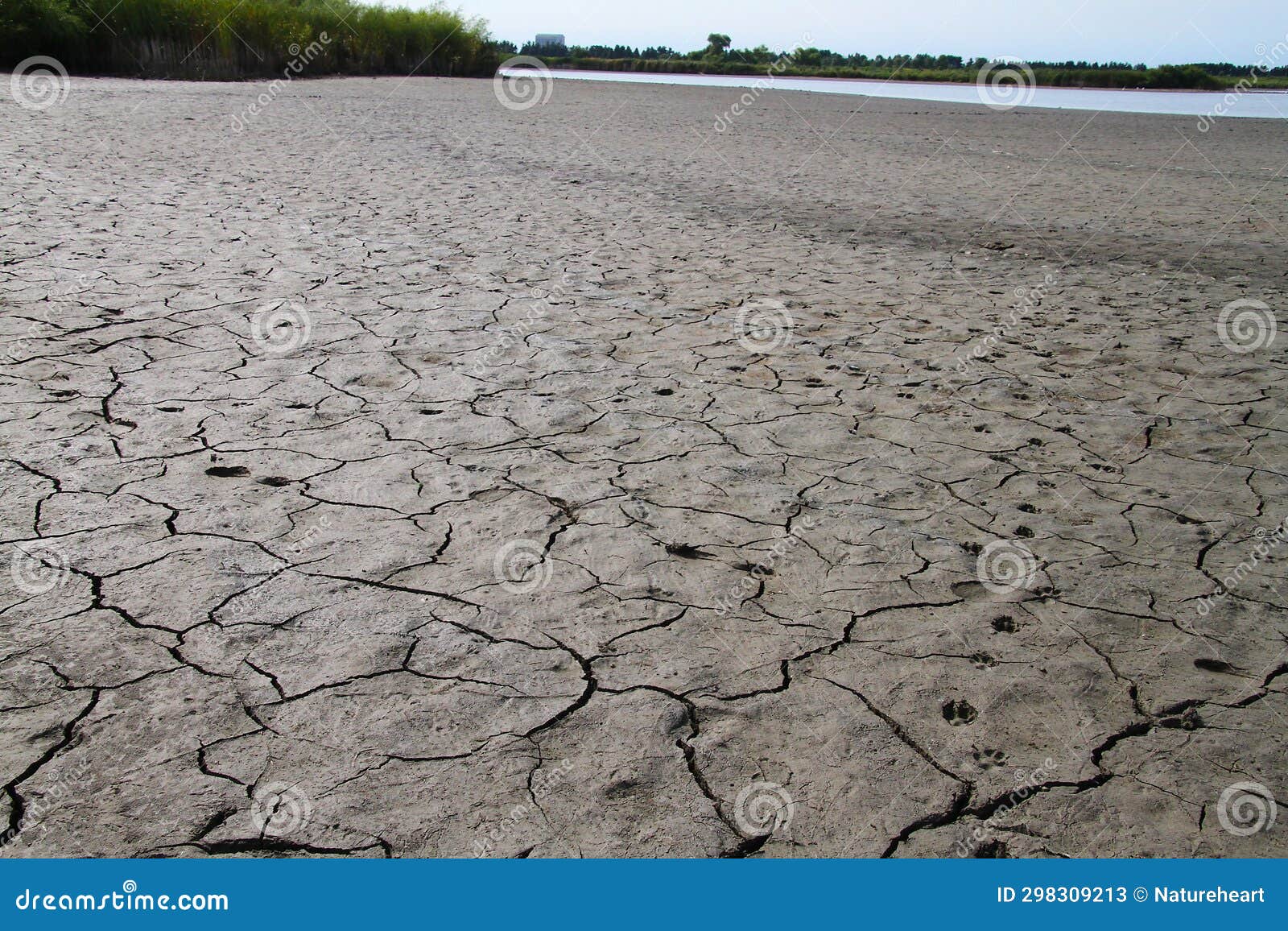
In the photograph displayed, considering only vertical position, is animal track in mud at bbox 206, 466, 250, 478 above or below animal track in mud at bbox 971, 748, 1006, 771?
above

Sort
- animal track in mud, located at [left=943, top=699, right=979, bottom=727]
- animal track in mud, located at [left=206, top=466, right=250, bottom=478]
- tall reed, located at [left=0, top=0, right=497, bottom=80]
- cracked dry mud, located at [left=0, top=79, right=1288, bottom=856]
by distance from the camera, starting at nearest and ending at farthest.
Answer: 1. cracked dry mud, located at [left=0, top=79, right=1288, bottom=856]
2. animal track in mud, located at [left=943, top=699, right=979, bottom=727]
3. animal track in mud, located at [left=206, top=466, right=250, bottom=478]
4. tall reed, located at [left=0, top=0, right=497, bottom=80]

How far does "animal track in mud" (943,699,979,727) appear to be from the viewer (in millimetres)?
1767

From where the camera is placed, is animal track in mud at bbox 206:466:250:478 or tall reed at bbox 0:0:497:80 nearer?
animal track in mud at bbox 206:466:250:478

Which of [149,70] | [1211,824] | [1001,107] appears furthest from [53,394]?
[1001,107]

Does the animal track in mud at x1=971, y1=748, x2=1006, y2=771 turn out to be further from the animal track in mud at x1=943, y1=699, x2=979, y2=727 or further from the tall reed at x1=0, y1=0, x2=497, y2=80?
the tall reed at x1=0, y1=0, x2=497, y2=80

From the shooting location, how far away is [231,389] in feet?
10.4

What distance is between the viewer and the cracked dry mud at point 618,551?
156 centimetres

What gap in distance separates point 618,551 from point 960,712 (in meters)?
0.88

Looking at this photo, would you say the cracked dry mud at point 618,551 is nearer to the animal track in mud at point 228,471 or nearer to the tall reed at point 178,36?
the animal track in mud at point 228,471

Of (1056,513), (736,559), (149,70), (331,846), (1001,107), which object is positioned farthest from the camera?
(1001,107)

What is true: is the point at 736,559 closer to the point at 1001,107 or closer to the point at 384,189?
the point at 384,189

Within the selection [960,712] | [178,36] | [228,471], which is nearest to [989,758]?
[960,712]

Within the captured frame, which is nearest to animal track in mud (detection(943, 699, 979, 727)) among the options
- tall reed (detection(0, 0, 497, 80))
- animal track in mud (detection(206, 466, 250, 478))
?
animal track in mud (detection(206, 466, 250, 478))

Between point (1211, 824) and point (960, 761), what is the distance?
39 cm
